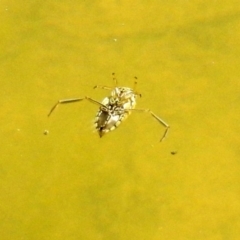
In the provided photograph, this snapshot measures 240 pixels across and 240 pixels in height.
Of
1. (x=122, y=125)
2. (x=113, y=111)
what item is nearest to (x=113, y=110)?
(x=113, y=111)

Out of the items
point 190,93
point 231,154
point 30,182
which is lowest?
point 30,182

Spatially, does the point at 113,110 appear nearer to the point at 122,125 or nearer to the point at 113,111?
the point at 113,111

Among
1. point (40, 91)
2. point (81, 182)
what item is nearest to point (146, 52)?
point (40, 91)

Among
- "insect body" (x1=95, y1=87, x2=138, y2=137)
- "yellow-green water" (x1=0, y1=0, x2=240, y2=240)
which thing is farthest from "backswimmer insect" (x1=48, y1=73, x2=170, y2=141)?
"yellow-green water" (x1=0, y1=0, x2=240, y2=240)

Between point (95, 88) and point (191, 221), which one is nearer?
point (191, 221)

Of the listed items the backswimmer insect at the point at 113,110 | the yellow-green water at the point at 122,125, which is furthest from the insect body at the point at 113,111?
the yellow-green water at the point at 122,125

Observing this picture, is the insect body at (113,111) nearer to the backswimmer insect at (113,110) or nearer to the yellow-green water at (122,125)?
the backswimmer insect at (113,110)

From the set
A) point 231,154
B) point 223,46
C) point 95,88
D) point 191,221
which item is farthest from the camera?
point 223,46

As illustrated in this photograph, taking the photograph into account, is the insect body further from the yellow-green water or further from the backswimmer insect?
the yellow-green water

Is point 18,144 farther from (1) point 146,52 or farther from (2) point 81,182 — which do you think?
(1) point 146,52
